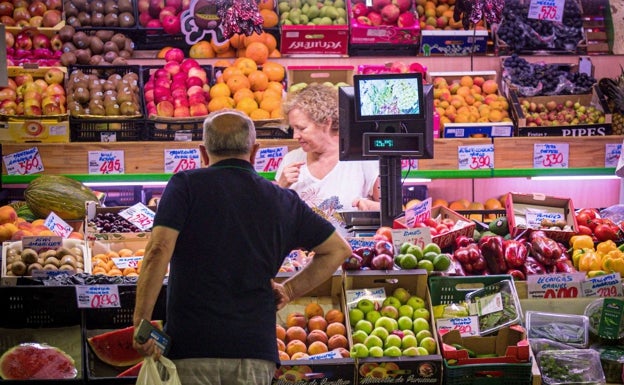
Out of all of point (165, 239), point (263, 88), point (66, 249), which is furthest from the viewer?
point (263, 88)

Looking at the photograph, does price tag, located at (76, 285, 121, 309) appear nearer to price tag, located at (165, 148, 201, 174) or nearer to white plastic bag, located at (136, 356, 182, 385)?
white plastic bag, located at (136, 356, 182, 385)

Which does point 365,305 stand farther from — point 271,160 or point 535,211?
point 271,160

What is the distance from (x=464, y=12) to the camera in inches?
261

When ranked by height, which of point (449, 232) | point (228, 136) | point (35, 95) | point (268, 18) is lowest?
point (449, 232)

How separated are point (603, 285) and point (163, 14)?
13.1 feet

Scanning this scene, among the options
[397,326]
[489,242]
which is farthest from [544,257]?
[397,326]

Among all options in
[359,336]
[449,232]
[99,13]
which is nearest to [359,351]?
[359,336]

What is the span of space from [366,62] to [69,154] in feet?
7.71

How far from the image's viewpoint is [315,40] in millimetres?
6742

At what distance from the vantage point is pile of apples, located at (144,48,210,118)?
6.16 meters

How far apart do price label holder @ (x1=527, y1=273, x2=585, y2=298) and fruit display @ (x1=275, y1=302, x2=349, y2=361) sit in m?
0.99

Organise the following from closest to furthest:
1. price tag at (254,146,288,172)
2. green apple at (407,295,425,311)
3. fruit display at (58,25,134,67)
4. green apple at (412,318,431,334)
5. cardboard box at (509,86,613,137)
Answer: green apple at (412,318,431,334) < green apple at (407,295,425,311) < price tag at (254,146,288,172) < cardboard box at (509,86,613,137) < fruit display at (58,25,134,67)

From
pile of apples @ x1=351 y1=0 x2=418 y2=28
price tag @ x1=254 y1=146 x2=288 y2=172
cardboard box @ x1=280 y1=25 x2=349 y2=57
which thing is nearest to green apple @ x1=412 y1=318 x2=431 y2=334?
price tag @ x1=254 y1=146 x2=288 y2=172

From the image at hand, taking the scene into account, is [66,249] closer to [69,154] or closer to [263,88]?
[69,154]
